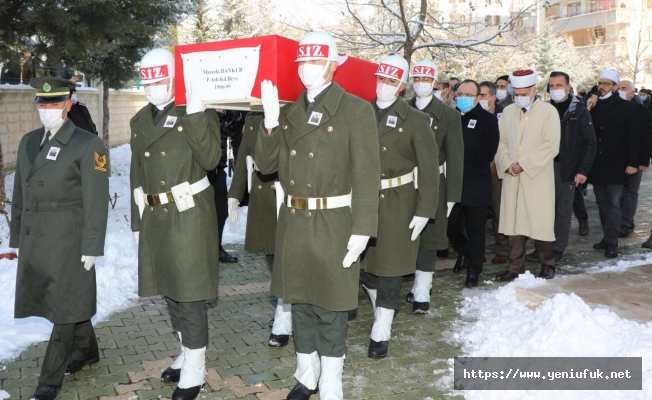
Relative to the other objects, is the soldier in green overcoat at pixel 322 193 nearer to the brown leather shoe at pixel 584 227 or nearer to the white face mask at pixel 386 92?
the white face mask at pixel 386 92

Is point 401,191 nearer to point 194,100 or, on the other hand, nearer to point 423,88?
point 423,88

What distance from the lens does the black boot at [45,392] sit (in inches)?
186

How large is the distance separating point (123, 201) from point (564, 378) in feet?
37.5

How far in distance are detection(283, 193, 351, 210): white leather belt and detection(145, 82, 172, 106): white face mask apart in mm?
1138

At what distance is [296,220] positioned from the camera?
4.55 m

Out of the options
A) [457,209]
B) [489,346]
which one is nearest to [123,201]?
[457,209]

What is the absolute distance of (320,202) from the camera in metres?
4.49

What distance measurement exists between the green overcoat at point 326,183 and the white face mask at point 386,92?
130 cm

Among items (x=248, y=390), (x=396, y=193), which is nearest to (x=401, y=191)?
(x=396, y=193)

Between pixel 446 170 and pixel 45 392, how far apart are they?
4157 millimetres

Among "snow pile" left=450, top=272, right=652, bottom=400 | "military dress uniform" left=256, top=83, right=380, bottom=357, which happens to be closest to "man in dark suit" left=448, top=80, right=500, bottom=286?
"snow pile" left=450, top=272, right=652, bottom=400

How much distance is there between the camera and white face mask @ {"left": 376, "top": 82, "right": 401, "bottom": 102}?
5.74m

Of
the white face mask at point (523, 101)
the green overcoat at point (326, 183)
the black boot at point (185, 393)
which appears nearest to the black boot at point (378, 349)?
the green overcoat at point (326, 183)

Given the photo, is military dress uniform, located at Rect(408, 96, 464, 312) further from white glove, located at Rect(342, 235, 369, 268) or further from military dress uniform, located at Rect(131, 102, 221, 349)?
military dress uniform, located at Rect(131, 102, 221, 349)
